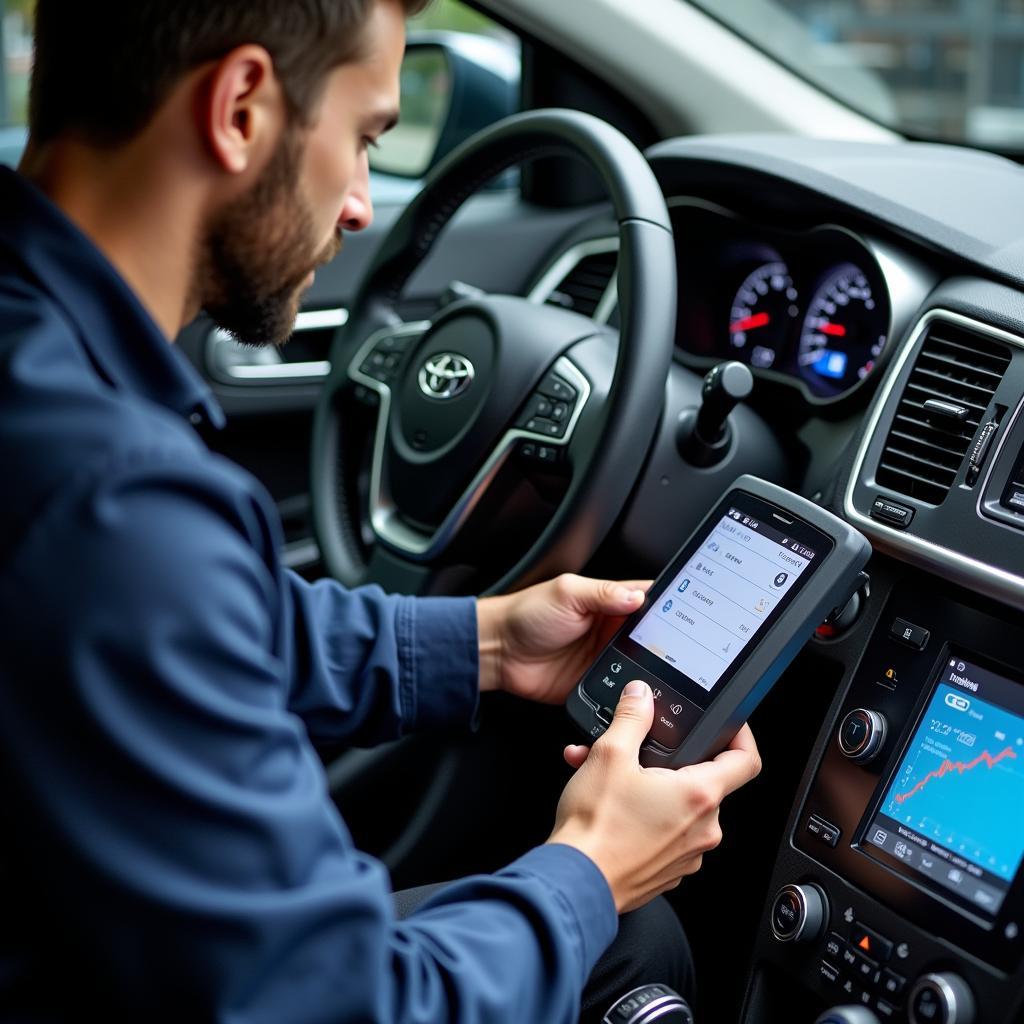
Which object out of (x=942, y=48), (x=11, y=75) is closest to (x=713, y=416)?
(x=11, y=75)

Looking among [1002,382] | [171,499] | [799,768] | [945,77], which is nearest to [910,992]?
[799,768]

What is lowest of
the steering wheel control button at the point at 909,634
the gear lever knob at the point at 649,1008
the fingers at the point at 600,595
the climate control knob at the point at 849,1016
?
the gear lever knob at the point at 649,1008

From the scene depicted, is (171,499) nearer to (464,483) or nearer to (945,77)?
(464,483)

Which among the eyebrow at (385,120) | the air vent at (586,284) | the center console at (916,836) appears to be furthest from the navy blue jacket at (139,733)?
the air vent at (586,284)

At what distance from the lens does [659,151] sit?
5.70 ft

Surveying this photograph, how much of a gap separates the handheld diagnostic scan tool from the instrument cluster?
31 centimetres

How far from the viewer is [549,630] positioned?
131 centimetres

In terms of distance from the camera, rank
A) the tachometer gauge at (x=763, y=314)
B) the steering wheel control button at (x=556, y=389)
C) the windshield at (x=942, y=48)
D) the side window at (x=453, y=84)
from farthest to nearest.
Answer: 1. the windshield at (x=942, y=48)
2. the side window at (x=453, y=84)
3. the tachometer gauge at (x=763, y=314)
4. the steering wheel control button at (x=556, y=389)

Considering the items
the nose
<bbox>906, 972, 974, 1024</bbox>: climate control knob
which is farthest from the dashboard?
the nose

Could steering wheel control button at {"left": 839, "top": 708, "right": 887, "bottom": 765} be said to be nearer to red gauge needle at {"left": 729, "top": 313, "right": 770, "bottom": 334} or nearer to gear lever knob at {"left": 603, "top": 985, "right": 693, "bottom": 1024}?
gear lever knob at {"left": 603, "top": 985, "right": 693, "bottom": 1024}

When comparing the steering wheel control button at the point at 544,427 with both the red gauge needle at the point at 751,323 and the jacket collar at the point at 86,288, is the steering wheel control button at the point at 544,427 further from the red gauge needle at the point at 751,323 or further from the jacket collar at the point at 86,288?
the jacket collar at the point at 86,288

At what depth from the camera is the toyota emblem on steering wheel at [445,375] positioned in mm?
1548

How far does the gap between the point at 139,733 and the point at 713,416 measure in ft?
2.69

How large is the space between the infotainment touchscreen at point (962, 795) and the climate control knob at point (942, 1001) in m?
0.06
